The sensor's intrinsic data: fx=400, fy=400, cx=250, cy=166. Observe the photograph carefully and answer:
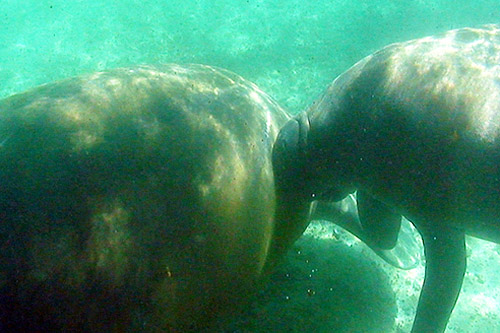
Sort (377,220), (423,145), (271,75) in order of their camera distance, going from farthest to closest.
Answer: (271,75) < (377,220) < (423,145)

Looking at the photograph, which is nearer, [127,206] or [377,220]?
[127,206]

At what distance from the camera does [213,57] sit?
48.9 ft

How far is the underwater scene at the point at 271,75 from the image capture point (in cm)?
386

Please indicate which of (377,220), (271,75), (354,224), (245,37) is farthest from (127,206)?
(245,37)

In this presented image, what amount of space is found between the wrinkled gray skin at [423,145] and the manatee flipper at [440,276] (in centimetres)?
1

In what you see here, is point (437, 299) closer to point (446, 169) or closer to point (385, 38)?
point (446, 169)

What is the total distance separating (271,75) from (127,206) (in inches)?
446

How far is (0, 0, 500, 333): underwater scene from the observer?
386 centimetres

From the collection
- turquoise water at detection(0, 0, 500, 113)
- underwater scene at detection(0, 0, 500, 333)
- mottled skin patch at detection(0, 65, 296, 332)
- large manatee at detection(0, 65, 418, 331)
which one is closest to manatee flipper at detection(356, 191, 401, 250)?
underwater scene at detection(0, 0, 500, 333)

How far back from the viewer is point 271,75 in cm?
1367

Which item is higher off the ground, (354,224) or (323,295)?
(354,224)

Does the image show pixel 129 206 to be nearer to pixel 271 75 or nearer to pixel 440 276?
pixel 440 276

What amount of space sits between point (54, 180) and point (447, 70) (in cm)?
370

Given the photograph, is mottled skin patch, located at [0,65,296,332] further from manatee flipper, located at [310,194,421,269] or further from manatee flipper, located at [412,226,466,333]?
manatee flipper, located at [310,194,421,269]
